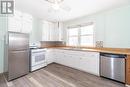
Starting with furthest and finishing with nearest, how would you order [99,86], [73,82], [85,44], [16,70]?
[85,44] < [16,70] < [73,82] < [99,86]

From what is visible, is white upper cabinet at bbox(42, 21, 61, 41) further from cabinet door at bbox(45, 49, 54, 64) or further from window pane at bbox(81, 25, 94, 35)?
window pane at bbox(81, 25, 94, 35)

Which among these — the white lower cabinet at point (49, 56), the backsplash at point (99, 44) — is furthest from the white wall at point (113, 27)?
the white lower cabinet at point (49, 56)

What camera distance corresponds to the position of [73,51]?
427 cm

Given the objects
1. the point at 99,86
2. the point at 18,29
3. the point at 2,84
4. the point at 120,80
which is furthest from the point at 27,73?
the point at 120,80

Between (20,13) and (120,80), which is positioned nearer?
(120,80)

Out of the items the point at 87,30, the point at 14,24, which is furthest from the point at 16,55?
the point at 87,30

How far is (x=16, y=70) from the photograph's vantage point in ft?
10.2

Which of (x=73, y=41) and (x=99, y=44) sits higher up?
(x=73, y=41)

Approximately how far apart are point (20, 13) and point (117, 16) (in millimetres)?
3492

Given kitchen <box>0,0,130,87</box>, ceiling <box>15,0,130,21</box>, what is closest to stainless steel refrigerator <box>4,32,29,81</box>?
kitchen <box>0,0,130,87</box>

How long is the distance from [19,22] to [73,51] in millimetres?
2377

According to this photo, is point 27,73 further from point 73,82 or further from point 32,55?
point 73,82

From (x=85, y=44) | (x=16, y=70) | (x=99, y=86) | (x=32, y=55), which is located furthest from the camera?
(x=85, y=44)

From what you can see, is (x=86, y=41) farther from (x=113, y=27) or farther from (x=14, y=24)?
(x=14, y=24)
